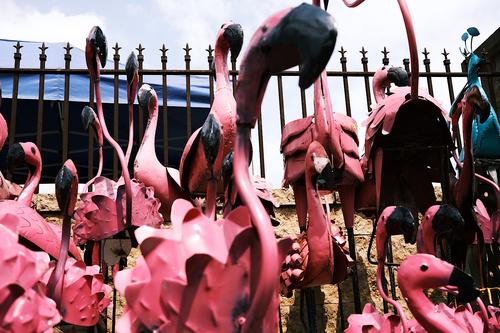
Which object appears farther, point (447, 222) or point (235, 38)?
point (235, 38)

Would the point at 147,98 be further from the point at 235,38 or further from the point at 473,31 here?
the point at 473,31

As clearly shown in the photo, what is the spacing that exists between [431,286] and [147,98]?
3.91 feet

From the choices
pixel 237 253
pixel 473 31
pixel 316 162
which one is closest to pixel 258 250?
pixel 237 253

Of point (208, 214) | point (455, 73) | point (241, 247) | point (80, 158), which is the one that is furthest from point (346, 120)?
point (80, 158)

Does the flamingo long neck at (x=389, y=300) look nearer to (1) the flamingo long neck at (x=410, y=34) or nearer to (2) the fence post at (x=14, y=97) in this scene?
(1) the flamingo long neck at (x=410, y=34)

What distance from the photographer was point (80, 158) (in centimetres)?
403

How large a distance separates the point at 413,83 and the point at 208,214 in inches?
33.0

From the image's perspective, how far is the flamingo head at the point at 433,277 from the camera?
1174 mm

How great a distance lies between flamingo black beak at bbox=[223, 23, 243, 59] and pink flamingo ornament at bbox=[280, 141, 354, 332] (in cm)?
34

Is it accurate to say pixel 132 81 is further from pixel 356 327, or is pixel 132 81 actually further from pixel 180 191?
pixel 356 327

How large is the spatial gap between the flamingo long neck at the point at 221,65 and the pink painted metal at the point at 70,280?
2.36 feet

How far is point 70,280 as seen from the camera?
1175 mm

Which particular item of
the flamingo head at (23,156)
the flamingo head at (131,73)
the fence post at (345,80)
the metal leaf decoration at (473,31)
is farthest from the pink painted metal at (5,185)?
the fence post at (345,80)

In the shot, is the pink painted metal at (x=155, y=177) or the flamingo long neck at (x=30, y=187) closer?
the flamingo long neck at (x=30, y=187)
